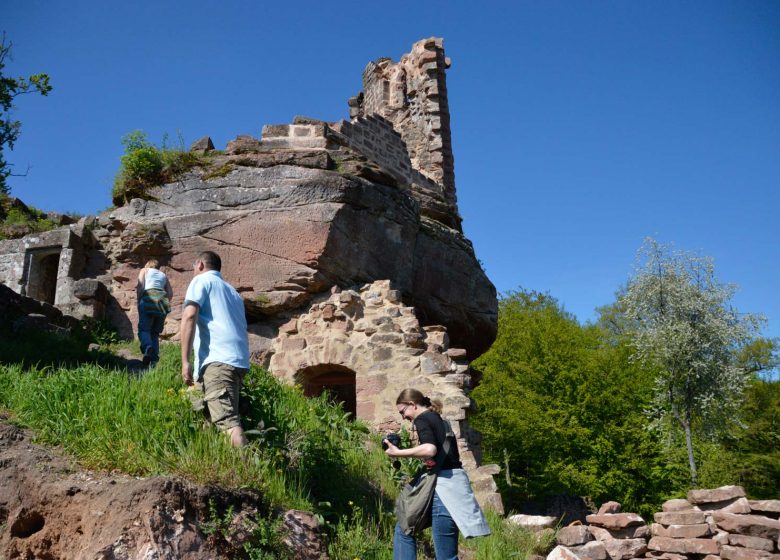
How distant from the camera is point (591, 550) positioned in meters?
7.78

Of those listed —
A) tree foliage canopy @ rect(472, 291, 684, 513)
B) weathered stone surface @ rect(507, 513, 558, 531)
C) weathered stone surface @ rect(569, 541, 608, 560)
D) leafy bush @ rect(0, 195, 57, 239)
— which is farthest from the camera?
tree foliage canopy @ rect(472, 291, 684, 513)

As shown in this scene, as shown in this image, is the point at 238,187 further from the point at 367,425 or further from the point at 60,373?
the point at 60,373

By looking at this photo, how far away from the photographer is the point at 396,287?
418 inches

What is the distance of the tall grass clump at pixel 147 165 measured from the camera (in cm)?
1074

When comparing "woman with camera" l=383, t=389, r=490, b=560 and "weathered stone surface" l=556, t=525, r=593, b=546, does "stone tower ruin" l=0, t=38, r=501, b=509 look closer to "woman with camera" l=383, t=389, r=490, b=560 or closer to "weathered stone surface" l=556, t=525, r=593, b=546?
"weathered stone surface" l=556, t=525, r=593, b=546

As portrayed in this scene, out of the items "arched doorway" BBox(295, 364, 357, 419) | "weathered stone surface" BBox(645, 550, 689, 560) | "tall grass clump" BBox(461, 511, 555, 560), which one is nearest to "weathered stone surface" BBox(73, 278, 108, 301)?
"arched doorway" BBox(295, 364, 357, 419)

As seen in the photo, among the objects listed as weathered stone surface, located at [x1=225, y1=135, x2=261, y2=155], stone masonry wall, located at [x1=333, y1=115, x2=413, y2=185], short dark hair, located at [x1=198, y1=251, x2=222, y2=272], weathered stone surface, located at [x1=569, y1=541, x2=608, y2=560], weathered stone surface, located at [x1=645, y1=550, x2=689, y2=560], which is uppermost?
stone masonry wall, located at [x1=333, y1=115, x2=413, y2=185]

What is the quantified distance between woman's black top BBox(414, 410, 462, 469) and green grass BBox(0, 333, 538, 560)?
98cm

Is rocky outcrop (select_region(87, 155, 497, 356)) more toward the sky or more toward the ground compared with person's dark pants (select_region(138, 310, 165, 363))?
more toward the sky

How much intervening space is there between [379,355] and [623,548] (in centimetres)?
415

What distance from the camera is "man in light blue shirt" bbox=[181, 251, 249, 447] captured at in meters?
4.71

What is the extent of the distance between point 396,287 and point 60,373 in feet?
19.0

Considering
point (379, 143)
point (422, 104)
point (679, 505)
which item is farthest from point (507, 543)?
point (422, 104)

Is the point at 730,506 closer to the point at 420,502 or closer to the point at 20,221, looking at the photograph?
the point at 420,502
